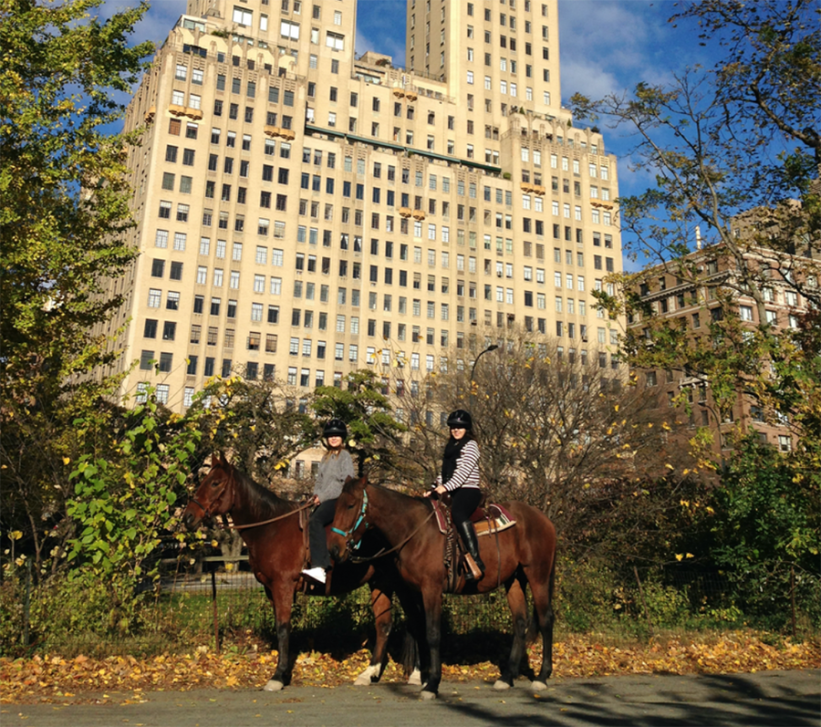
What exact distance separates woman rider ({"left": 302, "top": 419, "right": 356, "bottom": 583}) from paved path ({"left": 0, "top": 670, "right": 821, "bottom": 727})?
1.75m

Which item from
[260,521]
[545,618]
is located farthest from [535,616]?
[260,521]

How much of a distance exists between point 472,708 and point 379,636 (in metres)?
2.29

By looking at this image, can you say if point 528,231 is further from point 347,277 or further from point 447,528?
point 447,528

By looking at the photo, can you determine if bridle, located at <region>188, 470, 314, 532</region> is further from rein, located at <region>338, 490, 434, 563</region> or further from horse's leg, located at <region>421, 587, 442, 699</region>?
horse's leg, located at <region>421, 587, 442, 699</region>

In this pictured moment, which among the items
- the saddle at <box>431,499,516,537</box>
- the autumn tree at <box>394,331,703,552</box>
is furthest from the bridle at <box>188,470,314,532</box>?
the autumn tree at <box>394,331,703,552</box>

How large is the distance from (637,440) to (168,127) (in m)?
72.7

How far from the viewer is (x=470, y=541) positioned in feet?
34.8

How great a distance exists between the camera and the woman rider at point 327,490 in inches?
412

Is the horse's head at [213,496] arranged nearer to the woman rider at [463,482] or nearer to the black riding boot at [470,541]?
the woman rider at [463,482]

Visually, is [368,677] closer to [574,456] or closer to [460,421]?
[460,421]

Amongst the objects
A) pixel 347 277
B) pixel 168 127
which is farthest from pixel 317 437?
pixel 168 127

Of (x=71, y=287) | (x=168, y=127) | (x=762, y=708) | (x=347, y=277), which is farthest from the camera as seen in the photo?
(x=347, y=277)

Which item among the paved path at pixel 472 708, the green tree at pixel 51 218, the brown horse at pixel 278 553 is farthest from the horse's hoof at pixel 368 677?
the green tree at pixel 51 218

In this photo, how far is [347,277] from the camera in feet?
296
